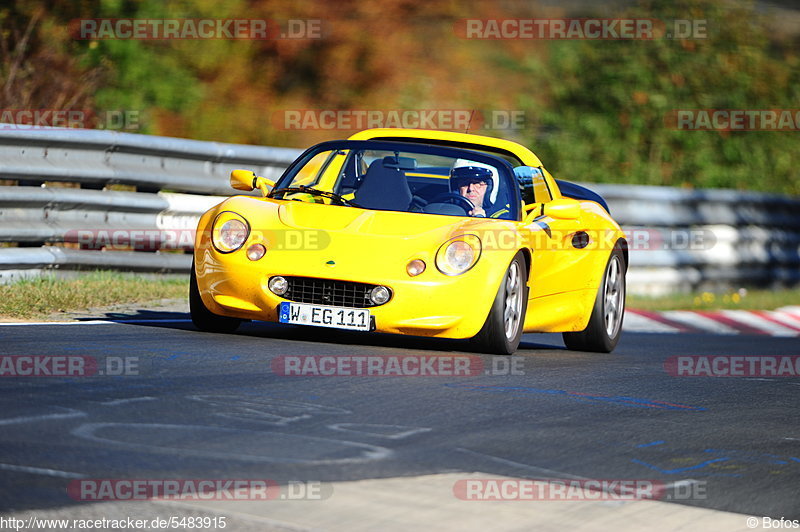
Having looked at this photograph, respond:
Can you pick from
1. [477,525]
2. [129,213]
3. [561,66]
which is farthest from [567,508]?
[561,66]

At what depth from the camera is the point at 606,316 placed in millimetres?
10391

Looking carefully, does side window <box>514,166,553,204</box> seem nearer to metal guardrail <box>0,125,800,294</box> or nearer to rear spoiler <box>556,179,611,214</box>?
rear spoiler <box>556,179,611,214</box>

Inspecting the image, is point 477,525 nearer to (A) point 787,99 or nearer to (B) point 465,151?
(B) point 465,151

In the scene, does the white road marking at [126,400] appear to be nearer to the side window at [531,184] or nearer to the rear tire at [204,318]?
the rear tire at [204,318]

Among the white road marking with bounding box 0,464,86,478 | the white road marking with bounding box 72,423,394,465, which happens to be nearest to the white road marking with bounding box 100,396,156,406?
the white road marking with bounding box 72,423,394,465

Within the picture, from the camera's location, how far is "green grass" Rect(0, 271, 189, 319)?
31.7 feet

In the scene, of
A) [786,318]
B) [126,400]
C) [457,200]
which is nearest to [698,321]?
[786,318]

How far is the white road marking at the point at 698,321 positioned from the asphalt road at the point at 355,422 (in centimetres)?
591

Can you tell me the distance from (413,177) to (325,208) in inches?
63.1

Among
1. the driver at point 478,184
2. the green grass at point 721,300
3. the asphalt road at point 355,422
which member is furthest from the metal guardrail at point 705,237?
the asphalt road at point 355,422

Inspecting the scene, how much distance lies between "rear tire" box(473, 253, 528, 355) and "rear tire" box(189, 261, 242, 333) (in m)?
1.57

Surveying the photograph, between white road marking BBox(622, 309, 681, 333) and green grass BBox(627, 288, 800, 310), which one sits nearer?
white road marking BBox(622, 309, 681, 333)

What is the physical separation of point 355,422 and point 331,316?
233 centimetres

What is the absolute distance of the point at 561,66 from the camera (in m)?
24.9
